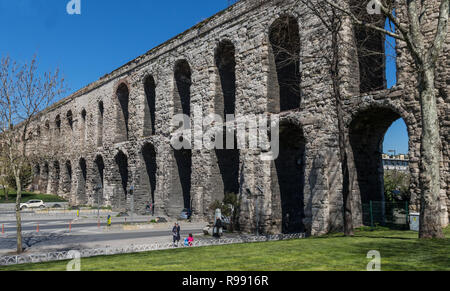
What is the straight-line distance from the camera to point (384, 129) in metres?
16.5

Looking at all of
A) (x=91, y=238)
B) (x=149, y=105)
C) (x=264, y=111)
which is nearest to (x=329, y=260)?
(x=264, y=111)

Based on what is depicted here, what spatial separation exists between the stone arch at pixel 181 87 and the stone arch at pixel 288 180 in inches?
388

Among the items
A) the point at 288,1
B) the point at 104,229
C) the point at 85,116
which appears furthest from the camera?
the point at 85,116

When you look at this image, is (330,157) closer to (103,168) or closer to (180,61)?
(180,61)

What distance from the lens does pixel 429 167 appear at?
9.95m

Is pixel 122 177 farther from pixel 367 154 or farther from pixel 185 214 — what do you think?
pixel 367 154

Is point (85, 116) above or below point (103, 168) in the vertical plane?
above

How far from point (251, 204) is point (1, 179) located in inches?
1408

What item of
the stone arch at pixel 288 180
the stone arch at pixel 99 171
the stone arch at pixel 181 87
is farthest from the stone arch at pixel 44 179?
the stone arch at pixel 288 180

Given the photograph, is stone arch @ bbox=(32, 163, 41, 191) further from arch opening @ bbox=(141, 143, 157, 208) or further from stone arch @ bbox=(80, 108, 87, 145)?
arch opening @ bbox=(141, 143, 157, 208)

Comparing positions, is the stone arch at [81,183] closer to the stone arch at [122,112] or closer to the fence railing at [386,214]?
the stone arch at [122,112]

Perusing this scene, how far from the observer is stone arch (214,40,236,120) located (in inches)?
890

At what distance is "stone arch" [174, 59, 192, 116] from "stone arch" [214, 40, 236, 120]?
3.97m

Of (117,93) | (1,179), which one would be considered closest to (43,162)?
(1,179)
